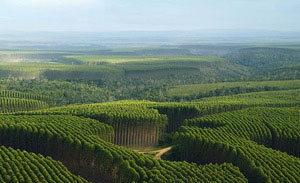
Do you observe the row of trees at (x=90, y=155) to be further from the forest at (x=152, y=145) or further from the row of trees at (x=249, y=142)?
the row of trees at (x=249, y=142)

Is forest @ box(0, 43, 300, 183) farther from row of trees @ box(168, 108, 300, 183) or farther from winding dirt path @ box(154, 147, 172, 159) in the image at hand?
winding dirt path @ box(154, 147, 172, 159)

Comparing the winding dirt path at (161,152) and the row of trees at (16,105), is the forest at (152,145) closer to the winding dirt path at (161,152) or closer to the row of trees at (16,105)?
the winding dirt path at (161,152)

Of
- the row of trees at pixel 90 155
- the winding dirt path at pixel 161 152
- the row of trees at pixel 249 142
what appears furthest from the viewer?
the winding dirt path at pixel 161 152

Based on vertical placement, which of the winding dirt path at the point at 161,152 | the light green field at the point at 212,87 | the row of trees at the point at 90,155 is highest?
the row of trees at the point at 90,155

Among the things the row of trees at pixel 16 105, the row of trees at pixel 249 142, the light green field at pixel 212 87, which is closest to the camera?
the row of trees at pixel 249 142

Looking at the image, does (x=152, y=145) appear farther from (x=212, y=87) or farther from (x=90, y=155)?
(x=212, y=87)

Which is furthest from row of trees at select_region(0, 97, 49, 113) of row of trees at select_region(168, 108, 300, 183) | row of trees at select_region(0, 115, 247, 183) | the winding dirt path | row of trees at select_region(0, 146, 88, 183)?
row of trees at select_region(0, 146, 88, 183)

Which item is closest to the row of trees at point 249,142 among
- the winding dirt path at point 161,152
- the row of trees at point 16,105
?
the winding dirt path at point 161,152

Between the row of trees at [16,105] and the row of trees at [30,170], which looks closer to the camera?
the row of trees at [30,170]

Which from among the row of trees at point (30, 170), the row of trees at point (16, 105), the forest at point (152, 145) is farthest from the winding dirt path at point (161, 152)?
the row of trees at point (16, 105)

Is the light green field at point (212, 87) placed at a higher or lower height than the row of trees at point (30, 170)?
lower

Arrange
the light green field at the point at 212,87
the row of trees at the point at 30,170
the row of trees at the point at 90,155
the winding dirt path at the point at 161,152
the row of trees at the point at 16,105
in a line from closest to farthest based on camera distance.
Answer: the row of trees at the point at 30,170, the row of trees at the point at 90,155, the winding dirt path at the point at 161,152, the row of trees at the point at 16,105, the light green field at the point at 212,87

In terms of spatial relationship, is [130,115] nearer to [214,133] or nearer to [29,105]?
[214,133]
